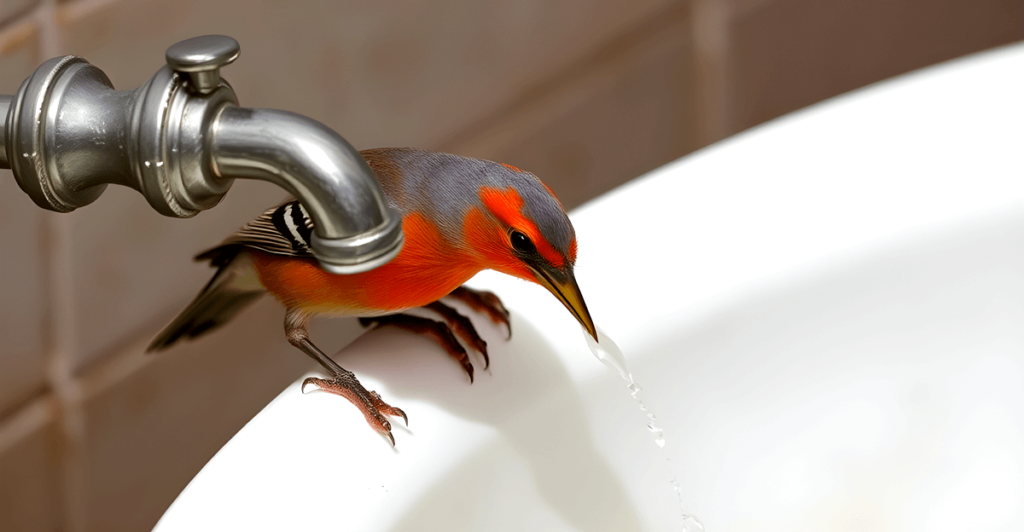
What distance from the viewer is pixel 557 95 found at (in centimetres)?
106

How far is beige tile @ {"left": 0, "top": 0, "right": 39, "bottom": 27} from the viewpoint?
62cm

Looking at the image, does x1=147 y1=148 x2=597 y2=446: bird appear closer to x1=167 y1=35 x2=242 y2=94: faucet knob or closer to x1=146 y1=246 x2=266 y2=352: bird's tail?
x1=146 y1=246 x2=266 y2=352: bird's tail

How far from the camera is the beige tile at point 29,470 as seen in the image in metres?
0.72

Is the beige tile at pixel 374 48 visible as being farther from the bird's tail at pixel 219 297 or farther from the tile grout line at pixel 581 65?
the bird's tail at pixel 219 297

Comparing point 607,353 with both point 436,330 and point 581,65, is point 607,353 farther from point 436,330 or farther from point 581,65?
point 581,65

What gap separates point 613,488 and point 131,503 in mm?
422

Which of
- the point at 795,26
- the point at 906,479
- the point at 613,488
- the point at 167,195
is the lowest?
the point at 906,479

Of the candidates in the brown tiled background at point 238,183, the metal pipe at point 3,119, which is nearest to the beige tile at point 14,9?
the brown tiled background at point 238,183

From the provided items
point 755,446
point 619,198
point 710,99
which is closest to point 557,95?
point 710,99

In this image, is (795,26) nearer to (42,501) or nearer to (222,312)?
(222,312)

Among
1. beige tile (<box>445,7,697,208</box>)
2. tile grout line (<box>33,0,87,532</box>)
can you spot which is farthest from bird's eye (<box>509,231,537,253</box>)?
beige tile (<box>445,7,697,208</box>)

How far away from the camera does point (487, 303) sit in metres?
0.63

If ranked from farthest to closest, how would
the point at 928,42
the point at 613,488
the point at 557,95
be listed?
the point at 928,42
the point at 557,95
the point at 613,488

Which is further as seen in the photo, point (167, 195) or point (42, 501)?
point (42, 501)
